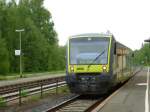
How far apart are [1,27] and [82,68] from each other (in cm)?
6823

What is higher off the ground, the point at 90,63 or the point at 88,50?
the point at 88,50

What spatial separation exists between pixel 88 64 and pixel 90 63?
0.37ft

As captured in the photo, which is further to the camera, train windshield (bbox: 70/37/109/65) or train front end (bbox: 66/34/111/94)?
train windshield (bbox: 70/37/109/65)

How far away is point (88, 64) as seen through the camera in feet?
78.2

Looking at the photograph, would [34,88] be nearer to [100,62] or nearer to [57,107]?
[100,62]

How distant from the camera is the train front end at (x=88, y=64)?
77.0ft

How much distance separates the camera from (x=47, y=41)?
110 metres

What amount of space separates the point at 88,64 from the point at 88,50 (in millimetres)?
960

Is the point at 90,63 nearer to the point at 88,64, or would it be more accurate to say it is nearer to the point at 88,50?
the point at 88,64

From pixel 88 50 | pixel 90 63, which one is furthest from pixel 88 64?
pixel 88 50

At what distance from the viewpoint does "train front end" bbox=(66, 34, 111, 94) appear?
77.0 feet

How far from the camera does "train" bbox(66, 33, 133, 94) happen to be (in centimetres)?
2348

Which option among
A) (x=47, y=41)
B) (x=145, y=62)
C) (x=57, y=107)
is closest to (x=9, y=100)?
(x=57, y=107)

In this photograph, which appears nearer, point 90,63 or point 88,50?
point 90,63
